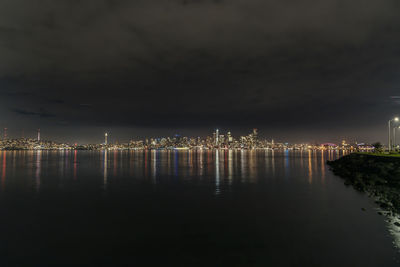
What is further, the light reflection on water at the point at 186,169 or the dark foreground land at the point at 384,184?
the light reflection on water at the point at 186,169

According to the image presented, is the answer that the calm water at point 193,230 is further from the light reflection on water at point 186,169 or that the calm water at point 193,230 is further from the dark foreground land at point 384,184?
the light reflection on water at point 186,169

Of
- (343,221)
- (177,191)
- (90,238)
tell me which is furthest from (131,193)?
(343,221)

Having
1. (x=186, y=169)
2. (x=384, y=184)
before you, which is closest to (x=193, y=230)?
(x=384, y=184)

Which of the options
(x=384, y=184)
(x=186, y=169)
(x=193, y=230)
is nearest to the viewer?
(x=193, y=230)

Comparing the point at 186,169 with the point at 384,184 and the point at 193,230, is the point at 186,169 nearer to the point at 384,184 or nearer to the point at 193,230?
the point at 384,184

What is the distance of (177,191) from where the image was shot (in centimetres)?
2648

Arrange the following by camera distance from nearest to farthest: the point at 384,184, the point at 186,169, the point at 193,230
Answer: the point at 193,230
the point at 384,184
the point at 186,169

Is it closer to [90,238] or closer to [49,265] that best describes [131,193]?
[90,238]

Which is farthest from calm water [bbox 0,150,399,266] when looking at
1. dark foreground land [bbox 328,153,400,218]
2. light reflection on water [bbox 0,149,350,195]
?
light reflection on water [bbox 0,149,350,195]

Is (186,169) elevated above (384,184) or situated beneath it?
situated beneath

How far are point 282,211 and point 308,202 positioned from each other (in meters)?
4.40

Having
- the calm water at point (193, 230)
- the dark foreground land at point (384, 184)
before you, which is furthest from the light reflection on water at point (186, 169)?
the calm water at point (193, 230)

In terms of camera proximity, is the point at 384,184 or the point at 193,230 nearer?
the point at 193,230

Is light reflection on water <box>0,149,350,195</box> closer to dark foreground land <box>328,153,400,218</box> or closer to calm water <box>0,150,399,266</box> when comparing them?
dark foreground land <box>328,153,400,218</box>
